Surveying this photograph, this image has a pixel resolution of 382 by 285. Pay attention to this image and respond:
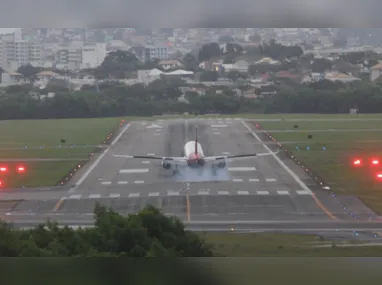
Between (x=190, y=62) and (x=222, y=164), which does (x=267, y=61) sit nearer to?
(x=190, y=62)

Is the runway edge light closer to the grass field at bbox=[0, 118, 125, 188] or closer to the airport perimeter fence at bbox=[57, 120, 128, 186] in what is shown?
the grass field at bbox=[0, 118, 125, 188]

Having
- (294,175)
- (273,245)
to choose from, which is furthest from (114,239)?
(294,175)

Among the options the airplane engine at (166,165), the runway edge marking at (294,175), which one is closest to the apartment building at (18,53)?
the airplane engine at (166,165)

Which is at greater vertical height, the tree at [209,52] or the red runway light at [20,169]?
the tree at [209,52]

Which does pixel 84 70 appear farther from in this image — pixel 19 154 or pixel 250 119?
pixel 250 119

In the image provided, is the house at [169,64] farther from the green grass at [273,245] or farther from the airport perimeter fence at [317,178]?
the green grass at [273,245]

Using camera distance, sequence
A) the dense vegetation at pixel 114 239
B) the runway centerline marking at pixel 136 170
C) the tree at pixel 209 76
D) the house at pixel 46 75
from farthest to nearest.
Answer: the runway centerline marking at pixel 136 170
the tree at pixel 209 76
the house at pixel 46 75
the dense vegetation at pixel 114 239

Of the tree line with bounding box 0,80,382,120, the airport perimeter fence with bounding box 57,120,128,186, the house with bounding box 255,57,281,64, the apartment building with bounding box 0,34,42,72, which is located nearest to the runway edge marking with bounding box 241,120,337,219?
the tree line with bounding box 0,80,382,120
